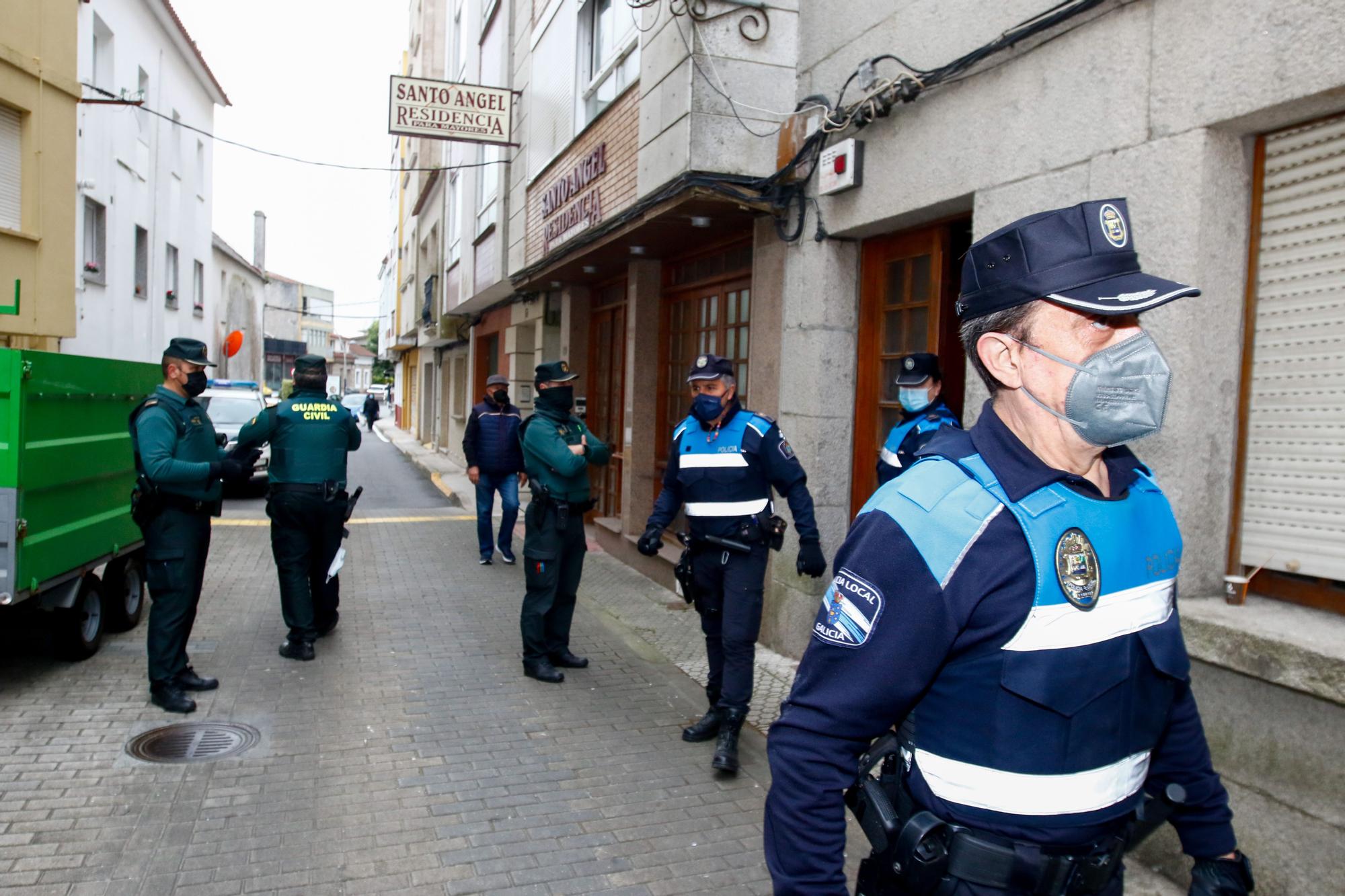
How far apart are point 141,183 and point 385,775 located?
1764 centimetres

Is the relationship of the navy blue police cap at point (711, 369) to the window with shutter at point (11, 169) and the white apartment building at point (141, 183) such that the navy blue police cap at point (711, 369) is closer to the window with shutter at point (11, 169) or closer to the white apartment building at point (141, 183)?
the window with shutter at point (11, 169)

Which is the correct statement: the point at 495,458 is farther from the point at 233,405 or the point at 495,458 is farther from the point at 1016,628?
the point at 1016,628

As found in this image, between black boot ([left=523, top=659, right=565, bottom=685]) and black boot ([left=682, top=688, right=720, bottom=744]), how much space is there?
1174 millimetres

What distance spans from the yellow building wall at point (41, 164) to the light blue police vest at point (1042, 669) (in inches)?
484

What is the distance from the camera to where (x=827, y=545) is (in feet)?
21.4

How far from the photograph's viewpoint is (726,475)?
194 inches

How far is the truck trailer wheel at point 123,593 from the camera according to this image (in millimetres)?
6820

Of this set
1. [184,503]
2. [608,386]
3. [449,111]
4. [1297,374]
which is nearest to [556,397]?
[184,503]

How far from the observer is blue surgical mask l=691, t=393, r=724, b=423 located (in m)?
5.01

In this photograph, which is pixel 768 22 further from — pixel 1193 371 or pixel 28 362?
pixel 28 362

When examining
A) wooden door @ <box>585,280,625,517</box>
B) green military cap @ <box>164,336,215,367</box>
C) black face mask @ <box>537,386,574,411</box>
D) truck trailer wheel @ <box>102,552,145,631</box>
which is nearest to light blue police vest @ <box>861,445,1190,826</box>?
black face mask @ <box>537,386,574,411</box>

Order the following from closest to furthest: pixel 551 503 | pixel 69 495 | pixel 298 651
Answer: pixel 69 495 → pixel 551 503 → pixel 298 651

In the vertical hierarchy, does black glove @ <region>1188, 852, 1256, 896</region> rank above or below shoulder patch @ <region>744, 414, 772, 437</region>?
below

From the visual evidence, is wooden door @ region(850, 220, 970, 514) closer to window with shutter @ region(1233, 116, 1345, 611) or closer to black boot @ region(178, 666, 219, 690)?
window with shutter @ region(1233, 116, 1345, 611)
